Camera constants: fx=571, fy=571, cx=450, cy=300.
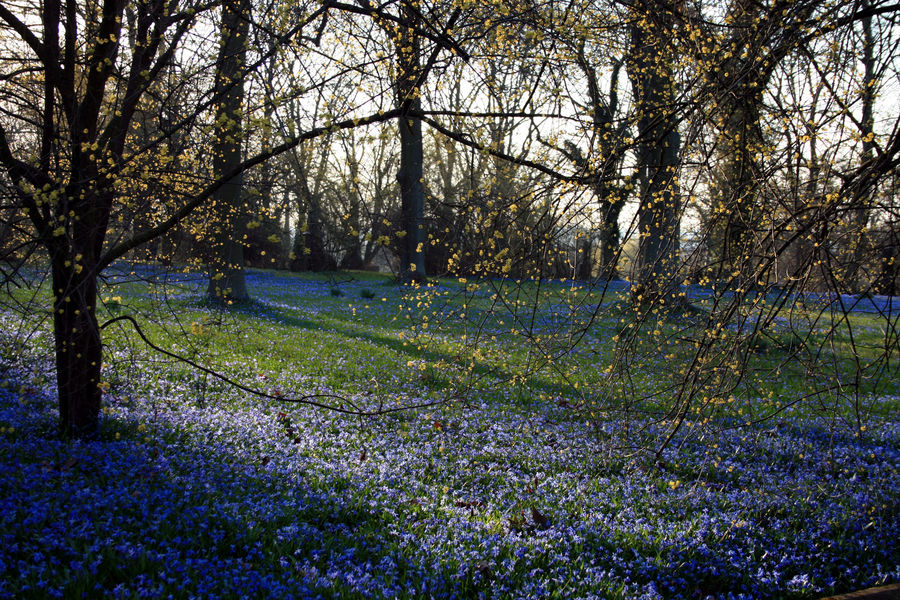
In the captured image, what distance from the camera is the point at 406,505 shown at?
4.33m

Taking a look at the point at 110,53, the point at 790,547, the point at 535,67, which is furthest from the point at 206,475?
the point at 535,67

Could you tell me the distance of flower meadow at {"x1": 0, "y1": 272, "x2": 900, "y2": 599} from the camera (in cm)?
331

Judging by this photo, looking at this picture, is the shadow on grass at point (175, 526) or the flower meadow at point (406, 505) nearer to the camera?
the shadow on grass at point (175, 526)

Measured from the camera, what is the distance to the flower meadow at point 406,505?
10.9 feet

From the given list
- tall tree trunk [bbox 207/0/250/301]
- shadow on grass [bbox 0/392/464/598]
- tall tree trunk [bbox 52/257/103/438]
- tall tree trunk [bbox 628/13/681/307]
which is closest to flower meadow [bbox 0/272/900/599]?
shadow on grass [bbox 0/392/464/598]

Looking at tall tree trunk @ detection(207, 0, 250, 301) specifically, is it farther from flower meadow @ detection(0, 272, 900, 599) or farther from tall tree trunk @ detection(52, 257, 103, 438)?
flower meadow @ detection(0, 272, 900, 599)

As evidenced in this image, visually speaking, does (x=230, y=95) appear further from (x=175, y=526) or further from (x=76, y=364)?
(x=175, y=526)

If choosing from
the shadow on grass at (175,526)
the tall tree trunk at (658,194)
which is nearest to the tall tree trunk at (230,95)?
the shadow on grass at (175,526)

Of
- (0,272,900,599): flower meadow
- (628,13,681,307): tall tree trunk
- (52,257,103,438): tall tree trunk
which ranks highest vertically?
(628,13,681,307): tall tree trunk

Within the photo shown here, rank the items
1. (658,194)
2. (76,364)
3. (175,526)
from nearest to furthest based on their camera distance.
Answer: (175,526)
(658,194)
(76,364)

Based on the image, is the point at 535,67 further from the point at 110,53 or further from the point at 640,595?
the point at 640,595

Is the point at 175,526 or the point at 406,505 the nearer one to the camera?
the point at 175,526

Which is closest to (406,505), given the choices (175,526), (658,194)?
(175,526)

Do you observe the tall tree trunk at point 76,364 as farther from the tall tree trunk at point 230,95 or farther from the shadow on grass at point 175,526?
the tall tree trunk at point 230,95
